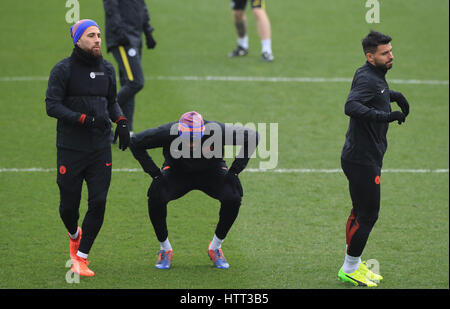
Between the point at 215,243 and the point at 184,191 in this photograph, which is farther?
the point at 215,243

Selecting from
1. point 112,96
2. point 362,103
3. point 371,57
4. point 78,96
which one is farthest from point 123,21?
point 362,103

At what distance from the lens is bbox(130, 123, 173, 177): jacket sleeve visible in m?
7.07

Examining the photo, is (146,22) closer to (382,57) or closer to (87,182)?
(87,182)

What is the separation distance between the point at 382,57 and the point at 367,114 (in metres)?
0.56

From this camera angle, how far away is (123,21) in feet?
34.5

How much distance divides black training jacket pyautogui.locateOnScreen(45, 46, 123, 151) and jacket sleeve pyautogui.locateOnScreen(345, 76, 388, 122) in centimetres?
213

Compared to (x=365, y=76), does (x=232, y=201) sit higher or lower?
lower

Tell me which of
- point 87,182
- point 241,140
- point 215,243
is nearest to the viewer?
point 87,182

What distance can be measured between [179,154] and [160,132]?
279mm

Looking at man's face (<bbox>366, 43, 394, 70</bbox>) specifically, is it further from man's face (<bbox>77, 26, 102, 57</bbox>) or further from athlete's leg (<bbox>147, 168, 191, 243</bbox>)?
man's face (<bbox>77, 26, 102, 57</bbox>)

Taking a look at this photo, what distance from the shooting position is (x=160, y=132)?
7082mm

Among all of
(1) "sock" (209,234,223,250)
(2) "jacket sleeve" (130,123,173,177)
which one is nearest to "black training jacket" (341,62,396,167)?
(1) "sock" (209,234,223,250)

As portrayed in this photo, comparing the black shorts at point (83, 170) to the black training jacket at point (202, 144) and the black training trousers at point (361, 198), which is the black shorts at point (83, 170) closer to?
the black training jacket at point (202, 144)

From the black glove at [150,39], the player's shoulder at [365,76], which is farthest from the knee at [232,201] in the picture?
the black glove at [150,39]
